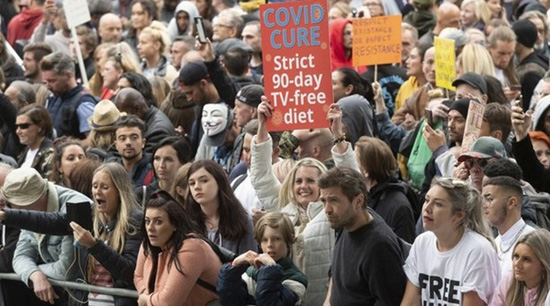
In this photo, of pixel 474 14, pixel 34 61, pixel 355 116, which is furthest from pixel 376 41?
pixel 34 61

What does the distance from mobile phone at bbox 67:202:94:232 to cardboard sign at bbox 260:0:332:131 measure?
145 centimetres

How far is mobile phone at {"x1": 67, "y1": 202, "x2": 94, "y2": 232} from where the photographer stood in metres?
10.9

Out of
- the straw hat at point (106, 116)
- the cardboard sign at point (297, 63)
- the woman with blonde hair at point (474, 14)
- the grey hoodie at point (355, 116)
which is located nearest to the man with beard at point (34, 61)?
the straw hat at point (106, 116)

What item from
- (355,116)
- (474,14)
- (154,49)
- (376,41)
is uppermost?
(376,41)

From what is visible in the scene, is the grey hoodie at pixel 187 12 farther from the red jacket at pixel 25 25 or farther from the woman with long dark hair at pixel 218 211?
the woman with long dark hair at pixel 218 211

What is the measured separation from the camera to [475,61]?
551 inches

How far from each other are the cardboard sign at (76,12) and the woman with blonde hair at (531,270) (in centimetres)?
887

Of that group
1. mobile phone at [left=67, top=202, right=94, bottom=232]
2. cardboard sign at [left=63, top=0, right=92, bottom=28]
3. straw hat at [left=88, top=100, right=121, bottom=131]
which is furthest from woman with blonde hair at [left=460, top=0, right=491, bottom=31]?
mobile phone at [left=67, top=202, right=94, bottom=232]

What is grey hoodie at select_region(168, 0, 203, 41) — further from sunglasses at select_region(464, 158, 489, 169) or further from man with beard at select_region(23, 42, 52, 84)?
sunglasses at select_region(464, 158, 489, 169)

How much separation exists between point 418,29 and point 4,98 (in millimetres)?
5134

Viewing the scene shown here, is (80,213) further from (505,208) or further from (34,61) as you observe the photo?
(34,61)

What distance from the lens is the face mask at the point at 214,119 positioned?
13.1 metres

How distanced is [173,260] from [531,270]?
253cm

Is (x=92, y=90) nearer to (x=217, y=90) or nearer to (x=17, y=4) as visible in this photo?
(x=217, y=90)
